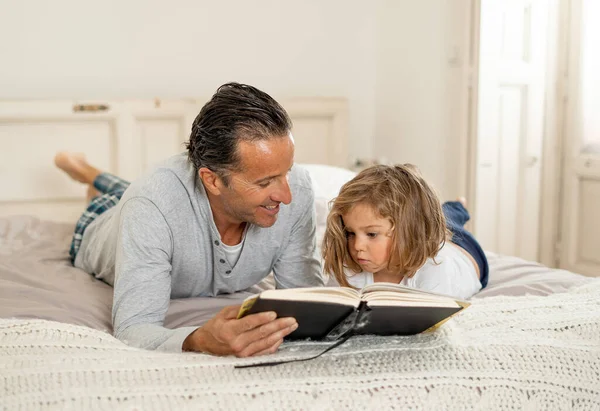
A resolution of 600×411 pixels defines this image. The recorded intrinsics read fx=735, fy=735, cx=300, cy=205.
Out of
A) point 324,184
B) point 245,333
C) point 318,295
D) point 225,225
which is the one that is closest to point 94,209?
point 225,225

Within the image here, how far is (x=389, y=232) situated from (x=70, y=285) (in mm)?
827

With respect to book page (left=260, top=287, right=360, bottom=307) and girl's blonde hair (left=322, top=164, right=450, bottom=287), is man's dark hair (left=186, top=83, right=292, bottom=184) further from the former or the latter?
book page (left=260, top=287, right=360, bottom=307)

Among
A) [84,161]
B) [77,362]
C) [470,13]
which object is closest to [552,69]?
[470,13]

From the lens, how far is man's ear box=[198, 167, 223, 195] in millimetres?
1532

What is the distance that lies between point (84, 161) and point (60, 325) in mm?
1891

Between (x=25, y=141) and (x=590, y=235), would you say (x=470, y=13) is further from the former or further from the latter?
(x=25, y=141)

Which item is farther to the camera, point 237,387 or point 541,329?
point 541,329

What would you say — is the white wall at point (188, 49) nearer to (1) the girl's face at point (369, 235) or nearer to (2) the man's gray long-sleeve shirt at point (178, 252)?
(2) the man's gray long-sleeve shirt at point (178, 252)

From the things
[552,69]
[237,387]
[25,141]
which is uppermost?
[552,69]

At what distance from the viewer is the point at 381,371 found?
1.16m

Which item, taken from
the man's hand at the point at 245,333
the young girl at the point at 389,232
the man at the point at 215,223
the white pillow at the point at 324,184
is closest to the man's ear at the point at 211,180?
the man at the point at 215,223

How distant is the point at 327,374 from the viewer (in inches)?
45.0

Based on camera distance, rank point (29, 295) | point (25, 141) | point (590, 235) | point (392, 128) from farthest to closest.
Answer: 1. point (392, 128)
2. point (590, 235)
3. point (25, 141)
4. point (29, 295)

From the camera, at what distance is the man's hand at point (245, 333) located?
1129 mm
